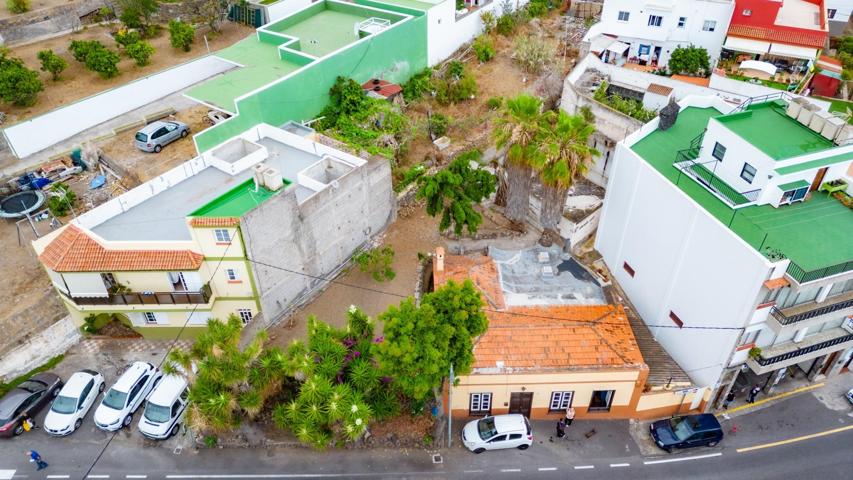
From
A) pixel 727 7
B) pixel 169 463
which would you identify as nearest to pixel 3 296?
pixel 169 463

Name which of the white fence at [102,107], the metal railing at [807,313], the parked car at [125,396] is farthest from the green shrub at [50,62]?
the metal railing at [807,313]

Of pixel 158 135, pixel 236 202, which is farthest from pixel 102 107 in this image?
pixel 236 202

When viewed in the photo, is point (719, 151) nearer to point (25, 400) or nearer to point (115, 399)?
point (115, 399)

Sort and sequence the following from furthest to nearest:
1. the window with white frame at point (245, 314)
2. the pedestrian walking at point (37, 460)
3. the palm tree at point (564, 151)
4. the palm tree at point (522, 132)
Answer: the palm tree at point (522, 132) < the palm tree at point (564, 151) < the window with white frame at point (245, 314) < the pedestrian walking at point (37, 460)

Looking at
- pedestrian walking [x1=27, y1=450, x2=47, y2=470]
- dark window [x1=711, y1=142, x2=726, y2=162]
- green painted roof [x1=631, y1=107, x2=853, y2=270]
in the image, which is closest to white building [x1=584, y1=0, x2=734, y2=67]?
dark window [x1=711, y1=142, x2=726, y2=162]

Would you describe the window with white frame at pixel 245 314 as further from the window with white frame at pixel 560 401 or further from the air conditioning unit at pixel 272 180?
the window with white frame at pixel 560 401

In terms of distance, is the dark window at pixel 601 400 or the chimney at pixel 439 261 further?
the chimney at pixel 439 261
